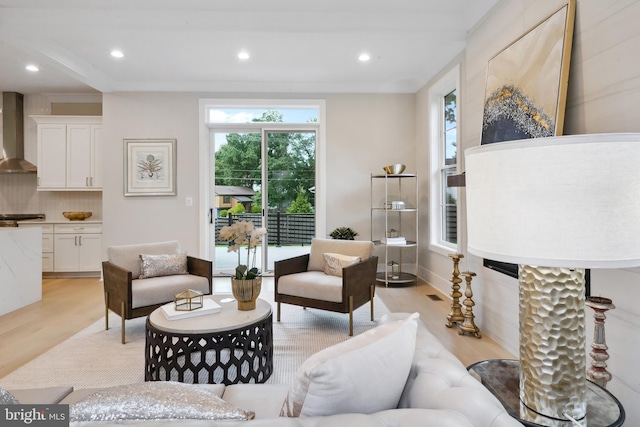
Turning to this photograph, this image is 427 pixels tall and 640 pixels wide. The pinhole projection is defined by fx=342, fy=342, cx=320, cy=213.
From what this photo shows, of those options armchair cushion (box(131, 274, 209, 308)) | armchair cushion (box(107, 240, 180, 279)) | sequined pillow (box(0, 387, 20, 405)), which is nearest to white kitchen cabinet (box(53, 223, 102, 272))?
armchair cushion (box(107, 240, 180, 279))

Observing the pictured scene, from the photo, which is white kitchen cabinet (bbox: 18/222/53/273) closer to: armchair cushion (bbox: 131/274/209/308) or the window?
armchair cushion (bbox: 131/274/209/308)

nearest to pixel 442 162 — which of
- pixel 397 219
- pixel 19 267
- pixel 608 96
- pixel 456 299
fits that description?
pixel 397 219

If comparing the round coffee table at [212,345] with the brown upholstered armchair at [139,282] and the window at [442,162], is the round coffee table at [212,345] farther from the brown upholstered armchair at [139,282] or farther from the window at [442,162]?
the window at [442,162]

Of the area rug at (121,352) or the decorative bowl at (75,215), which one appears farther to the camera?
the decorative bowl at (75,215)

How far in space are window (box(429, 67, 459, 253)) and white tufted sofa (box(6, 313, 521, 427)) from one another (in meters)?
3.31

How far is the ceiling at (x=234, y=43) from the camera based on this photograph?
3133mm

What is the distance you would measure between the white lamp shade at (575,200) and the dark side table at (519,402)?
471 millimetres

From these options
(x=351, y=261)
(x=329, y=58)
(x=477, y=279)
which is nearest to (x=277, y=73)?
(x=329, y=58)

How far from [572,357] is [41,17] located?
177 inches

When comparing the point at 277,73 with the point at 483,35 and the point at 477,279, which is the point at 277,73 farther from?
the point at 477,279

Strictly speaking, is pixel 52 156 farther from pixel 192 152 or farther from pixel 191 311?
pixel 191 311

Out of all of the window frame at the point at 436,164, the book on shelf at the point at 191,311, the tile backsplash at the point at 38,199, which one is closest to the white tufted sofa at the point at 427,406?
the book on shelf at the point at 191,311

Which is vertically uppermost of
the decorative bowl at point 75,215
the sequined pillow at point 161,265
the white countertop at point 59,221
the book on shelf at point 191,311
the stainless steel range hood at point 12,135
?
the stainless steel range hood at point 12,135

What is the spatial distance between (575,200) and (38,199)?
6967mm
